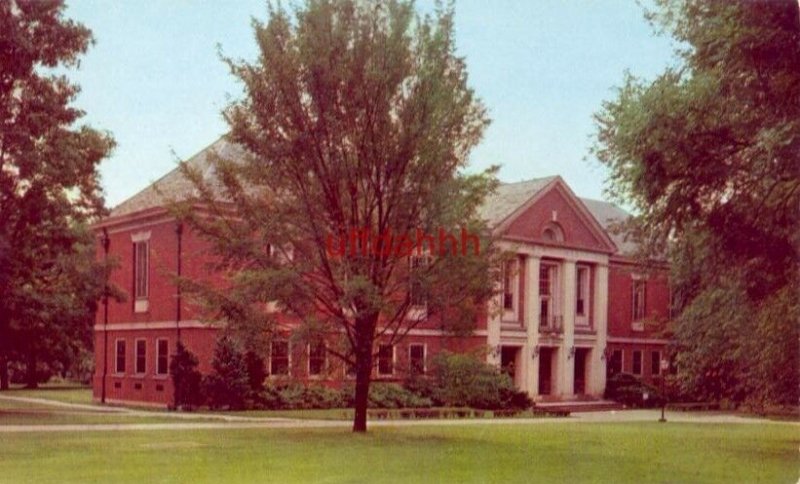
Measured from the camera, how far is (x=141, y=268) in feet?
112

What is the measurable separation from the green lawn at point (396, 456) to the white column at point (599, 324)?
12914 millimetres

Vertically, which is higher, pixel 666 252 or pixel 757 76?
pixel 757 76

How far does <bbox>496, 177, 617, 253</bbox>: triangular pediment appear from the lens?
3228cm

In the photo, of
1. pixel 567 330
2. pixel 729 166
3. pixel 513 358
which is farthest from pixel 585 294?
pixel 729 166

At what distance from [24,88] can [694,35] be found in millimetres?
15253

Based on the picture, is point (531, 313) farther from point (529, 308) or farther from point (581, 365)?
point (581, 365)

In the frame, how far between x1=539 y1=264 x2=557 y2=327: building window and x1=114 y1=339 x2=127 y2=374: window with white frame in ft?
44.8

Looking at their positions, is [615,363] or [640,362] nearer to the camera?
[615,363]

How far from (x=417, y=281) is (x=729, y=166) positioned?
6.86 meters

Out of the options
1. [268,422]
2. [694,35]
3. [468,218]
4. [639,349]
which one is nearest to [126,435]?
[268,422]

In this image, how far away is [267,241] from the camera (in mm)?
21109

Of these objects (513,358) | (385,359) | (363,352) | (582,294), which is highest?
(582,294)

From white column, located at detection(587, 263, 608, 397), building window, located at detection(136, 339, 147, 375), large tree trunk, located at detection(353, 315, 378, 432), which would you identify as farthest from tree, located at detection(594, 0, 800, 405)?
building window, located at detection(136, 339, 147, 375)

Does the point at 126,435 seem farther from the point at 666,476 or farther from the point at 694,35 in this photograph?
the point at 694,35
